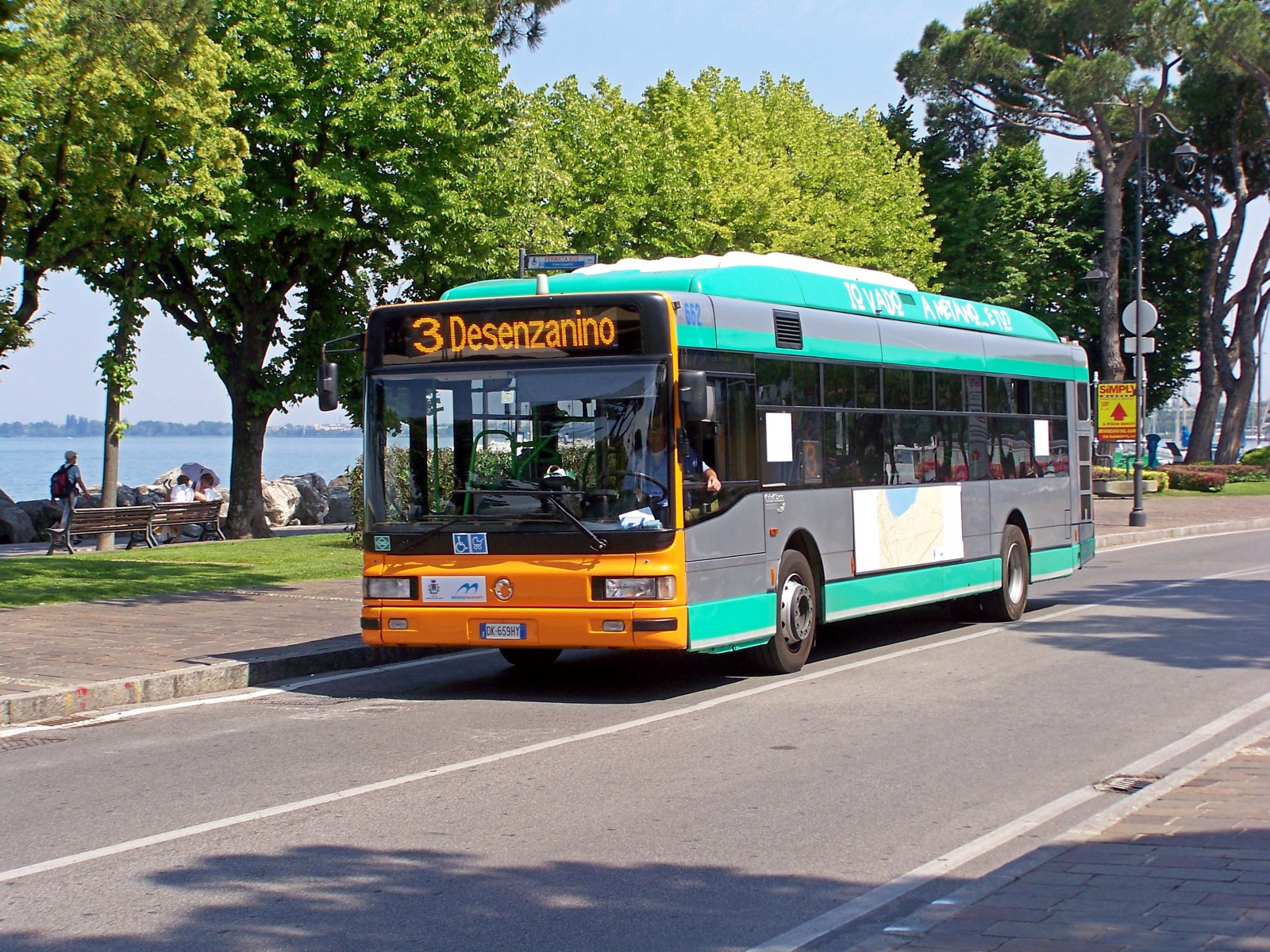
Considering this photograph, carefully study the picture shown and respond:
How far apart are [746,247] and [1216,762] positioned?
106 feet

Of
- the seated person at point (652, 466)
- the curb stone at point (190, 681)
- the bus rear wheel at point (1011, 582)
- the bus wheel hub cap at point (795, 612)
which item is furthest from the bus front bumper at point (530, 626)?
the bus rear wheel at point (1011, 582)

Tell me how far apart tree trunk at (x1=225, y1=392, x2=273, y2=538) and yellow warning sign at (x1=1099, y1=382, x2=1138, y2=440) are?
63.1 feet

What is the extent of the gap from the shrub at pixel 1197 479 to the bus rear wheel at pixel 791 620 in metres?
36.8

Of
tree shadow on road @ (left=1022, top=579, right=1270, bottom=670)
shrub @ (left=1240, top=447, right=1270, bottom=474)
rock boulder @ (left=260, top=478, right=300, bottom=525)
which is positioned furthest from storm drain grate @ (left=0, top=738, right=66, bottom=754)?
shrub @ (left=1240, top=447, right=1270, bottom=474)

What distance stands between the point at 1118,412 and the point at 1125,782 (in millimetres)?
28409

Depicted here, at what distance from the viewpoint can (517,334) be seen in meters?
10.7

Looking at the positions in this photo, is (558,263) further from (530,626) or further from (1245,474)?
(1245,474)

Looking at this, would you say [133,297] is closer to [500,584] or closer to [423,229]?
[423,229]

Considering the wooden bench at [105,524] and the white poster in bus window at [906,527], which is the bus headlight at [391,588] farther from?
the wooden bench at [105,524]

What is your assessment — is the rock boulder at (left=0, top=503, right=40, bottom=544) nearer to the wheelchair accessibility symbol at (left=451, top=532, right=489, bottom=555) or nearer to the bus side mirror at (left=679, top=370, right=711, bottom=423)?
the wheelchair accessibility symbol at (left=451, top=532, right=489, bottom=555)

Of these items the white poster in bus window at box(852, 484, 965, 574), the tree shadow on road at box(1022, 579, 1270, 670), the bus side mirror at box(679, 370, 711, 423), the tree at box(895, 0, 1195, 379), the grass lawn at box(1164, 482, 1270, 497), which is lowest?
the tree shadow on road at box(1022, 579, 1270, 670)

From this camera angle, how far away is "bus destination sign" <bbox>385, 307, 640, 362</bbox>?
1051 centimetres

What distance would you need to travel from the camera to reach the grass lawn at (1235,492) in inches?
1745

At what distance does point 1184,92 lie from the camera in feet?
184
